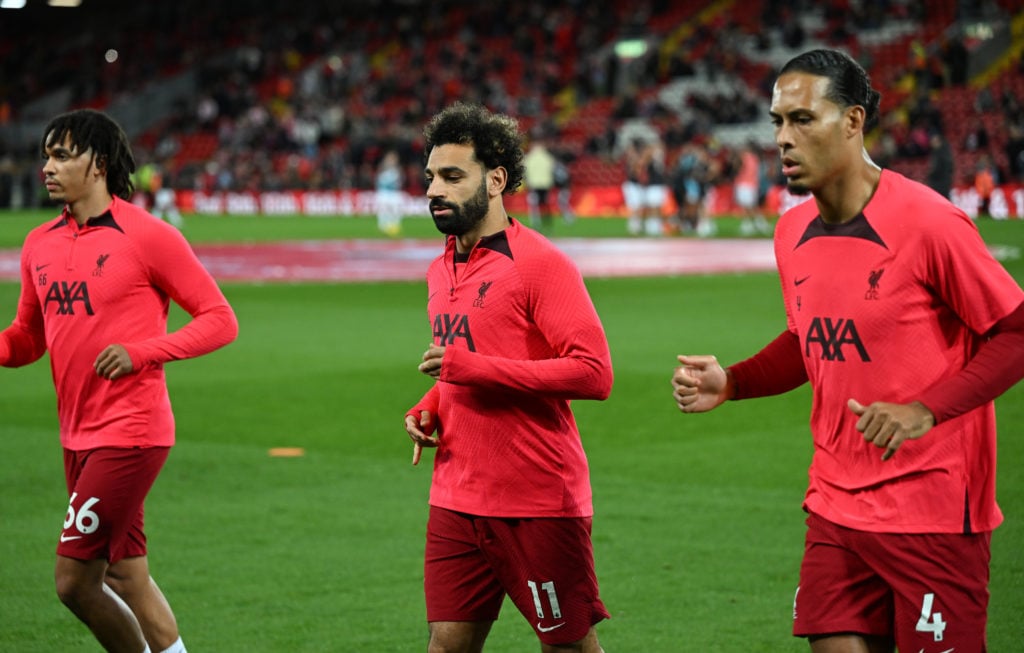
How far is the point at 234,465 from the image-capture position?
33.2ft

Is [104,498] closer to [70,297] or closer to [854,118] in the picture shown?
[70,297]

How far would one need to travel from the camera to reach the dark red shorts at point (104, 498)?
5219 millimetres

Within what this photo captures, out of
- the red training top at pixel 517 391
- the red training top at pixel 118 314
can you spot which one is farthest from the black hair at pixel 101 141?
the red training top at pixel 517 391

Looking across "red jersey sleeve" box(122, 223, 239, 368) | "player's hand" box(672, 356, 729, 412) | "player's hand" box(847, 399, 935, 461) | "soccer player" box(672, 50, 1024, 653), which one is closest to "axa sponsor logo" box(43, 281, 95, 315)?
"red jersey sleeve" box(122, 223, 239, 368)

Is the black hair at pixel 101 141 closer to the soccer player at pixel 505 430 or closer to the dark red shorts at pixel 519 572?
the soccer player at pixel 505 430

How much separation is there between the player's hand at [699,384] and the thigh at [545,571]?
596 millimetres

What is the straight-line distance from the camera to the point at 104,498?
207 inches

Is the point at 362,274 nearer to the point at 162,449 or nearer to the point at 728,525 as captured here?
the point at 728,525

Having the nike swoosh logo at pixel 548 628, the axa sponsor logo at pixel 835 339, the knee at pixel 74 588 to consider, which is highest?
the axa sponsor logo at pixel 835 339

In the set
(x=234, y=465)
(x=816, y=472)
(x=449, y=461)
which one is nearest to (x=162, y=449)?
(x=449, y=461)

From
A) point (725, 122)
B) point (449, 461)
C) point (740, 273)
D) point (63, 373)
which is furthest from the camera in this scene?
point (725, 122)

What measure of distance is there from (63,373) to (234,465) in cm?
469

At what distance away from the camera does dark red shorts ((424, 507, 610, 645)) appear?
4.61 meters

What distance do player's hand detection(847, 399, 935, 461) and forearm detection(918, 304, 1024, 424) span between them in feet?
0.12
